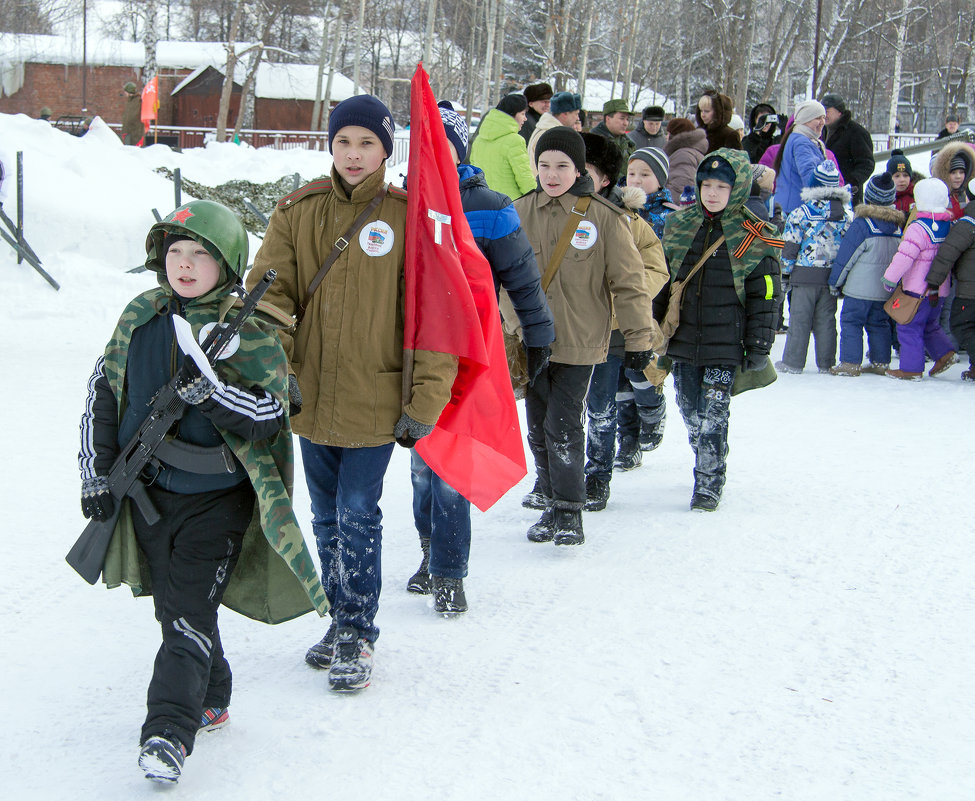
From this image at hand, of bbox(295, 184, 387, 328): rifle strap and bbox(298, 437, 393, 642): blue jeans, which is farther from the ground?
bbox(295, 184, 387, 328): rifle strap

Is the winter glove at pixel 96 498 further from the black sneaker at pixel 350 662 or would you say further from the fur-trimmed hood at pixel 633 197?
the fur-trimmed hood at pixel 633 197

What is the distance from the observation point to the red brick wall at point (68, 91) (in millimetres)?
49219

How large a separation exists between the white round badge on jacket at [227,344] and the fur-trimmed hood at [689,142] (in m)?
7.23

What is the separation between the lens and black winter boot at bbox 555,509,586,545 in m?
5.04

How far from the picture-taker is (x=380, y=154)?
343cm

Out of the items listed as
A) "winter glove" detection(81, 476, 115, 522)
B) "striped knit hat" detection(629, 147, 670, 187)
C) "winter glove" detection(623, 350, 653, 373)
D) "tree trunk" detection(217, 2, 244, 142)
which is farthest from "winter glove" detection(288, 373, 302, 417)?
"tree trunk" detection(217, 2, 244, 142)

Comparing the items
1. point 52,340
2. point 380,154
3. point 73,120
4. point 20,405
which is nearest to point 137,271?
point 52,340

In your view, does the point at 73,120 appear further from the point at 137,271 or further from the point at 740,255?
the point at 740,255

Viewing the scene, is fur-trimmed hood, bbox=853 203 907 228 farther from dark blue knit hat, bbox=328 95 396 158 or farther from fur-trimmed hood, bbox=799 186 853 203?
dark blue knit hat, bbox=328 95 396 158

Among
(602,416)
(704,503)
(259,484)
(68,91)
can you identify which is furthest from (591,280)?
(68,91)

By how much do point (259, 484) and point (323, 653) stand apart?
36.4 inches

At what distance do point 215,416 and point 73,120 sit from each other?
3248 centimetres

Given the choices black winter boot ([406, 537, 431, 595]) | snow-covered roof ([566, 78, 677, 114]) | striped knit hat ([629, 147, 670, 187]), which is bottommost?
black winter boot ([406, 537, 431, 595])

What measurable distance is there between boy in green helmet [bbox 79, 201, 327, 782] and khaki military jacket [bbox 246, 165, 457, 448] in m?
0.34
